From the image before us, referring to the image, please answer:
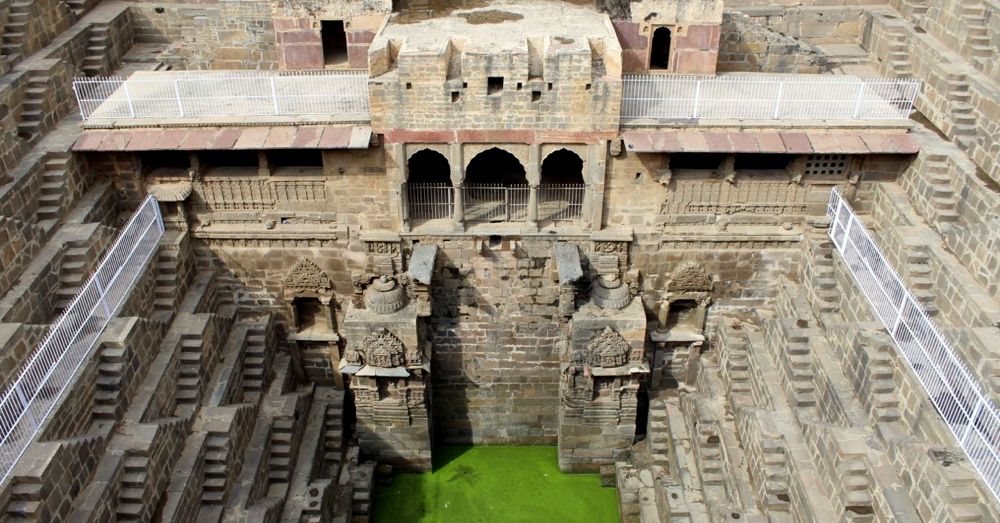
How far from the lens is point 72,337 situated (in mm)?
12680

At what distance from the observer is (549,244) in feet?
53.5

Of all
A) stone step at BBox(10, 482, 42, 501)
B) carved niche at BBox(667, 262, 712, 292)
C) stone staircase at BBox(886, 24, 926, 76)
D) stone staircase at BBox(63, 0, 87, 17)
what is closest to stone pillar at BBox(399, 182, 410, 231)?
carved niche at BBox(667, 262, 712, 292)

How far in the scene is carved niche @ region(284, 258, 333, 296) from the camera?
1686cm

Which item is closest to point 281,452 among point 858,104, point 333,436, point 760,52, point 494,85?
point 333,436

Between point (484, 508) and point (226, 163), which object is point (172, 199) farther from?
point (484, 508)

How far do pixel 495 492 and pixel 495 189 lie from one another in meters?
6.59

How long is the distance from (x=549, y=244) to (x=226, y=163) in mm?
6939

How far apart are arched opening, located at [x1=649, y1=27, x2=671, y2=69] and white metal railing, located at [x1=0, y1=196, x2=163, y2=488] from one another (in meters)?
11.2

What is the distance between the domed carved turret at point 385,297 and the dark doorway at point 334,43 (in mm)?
5218

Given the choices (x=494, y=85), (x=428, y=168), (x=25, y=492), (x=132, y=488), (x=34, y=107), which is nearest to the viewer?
(x=25, y=492)

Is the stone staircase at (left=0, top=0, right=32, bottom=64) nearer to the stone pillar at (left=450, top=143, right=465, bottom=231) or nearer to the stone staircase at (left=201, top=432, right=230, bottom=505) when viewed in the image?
the stone staircase at (left=201, top=432, right=230, bottom=505)

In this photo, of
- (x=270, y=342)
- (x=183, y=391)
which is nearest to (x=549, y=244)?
(x=270, y=342)

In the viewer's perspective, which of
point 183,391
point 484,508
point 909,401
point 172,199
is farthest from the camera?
point 484,508

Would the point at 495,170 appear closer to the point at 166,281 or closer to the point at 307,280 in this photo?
the point at 307,280
